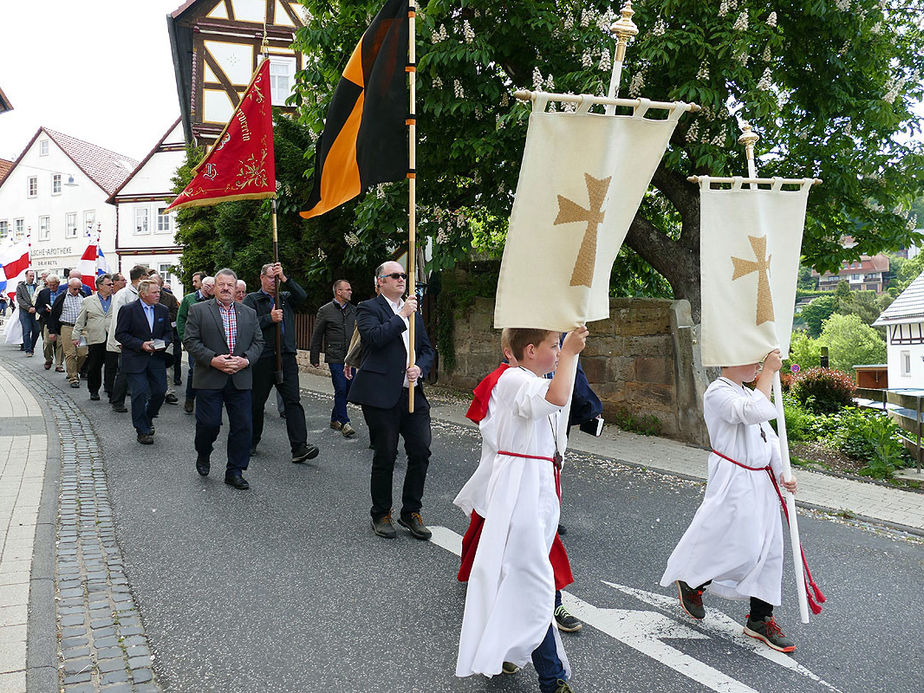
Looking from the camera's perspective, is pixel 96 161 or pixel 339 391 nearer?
pixel 339 391

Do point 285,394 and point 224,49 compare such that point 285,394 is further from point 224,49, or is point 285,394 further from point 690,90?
point 224,49

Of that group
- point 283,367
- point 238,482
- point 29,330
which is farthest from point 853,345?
point 238,482

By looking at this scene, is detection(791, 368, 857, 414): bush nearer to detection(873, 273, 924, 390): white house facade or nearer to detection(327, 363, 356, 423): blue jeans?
detection(327, 363, 356, 423): blue jeans

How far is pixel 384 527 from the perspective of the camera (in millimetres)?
5520

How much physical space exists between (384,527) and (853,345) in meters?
74.9

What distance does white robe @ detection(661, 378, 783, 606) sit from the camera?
13.0 feet

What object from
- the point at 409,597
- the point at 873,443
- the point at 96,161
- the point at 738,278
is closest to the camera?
the point at 738,278

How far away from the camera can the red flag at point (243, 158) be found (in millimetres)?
8266

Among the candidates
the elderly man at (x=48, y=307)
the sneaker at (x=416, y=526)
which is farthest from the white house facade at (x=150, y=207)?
the sneaker at (x=416, y=526)

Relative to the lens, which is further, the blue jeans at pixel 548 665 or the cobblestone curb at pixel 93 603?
the cobblestone curb at pixel 93 603

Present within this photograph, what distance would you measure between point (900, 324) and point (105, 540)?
150 ft

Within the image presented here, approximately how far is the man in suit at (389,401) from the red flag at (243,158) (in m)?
3.38

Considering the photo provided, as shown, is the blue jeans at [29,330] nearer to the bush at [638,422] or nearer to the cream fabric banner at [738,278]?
the bush at [638,422]

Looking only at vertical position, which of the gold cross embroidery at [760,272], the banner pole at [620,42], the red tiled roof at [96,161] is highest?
the red tiled roof at [96,161]
